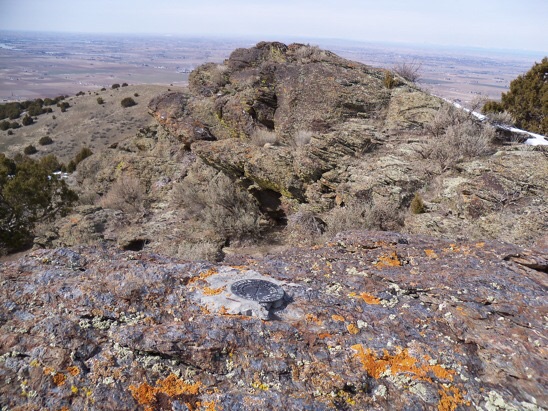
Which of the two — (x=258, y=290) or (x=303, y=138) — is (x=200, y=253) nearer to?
(x=258, y=290)

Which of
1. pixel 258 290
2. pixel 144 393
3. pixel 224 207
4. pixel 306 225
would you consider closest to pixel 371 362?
pixel 258 290

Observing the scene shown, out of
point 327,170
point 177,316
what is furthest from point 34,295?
point 327,170

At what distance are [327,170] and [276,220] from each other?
247 cm

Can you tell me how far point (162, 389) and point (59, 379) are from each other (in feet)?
2.28

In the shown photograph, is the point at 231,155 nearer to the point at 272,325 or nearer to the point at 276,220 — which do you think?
the point at 276,220

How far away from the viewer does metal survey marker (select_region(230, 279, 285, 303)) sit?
3301 mm

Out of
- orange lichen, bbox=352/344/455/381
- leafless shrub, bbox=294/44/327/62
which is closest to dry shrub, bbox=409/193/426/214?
orange lichen, bbox=352/344/455/381

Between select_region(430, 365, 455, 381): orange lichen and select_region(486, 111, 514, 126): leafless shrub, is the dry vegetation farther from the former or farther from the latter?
select_region(430, 365, 455, 381): orange lichen

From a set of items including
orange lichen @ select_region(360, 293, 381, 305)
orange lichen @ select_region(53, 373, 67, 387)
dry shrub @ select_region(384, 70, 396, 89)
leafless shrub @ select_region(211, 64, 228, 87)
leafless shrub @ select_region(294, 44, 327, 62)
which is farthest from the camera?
leafless shrub @ select_region(211, 64, 228, 87)

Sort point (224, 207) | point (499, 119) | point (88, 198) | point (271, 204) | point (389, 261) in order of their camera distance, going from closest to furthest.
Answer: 1. point (389, 261)
2. point (499, 119)
3. point (224, 207)
4. point (271, 204)
5. point (88, 198)

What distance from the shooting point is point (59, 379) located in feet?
7.85

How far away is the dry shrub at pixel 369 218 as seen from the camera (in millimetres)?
7539

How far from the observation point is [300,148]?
9906 mm

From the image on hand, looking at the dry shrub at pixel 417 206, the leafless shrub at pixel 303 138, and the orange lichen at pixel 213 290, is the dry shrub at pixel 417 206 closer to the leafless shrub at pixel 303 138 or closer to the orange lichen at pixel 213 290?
the leafless shrub at pixel 303 138
